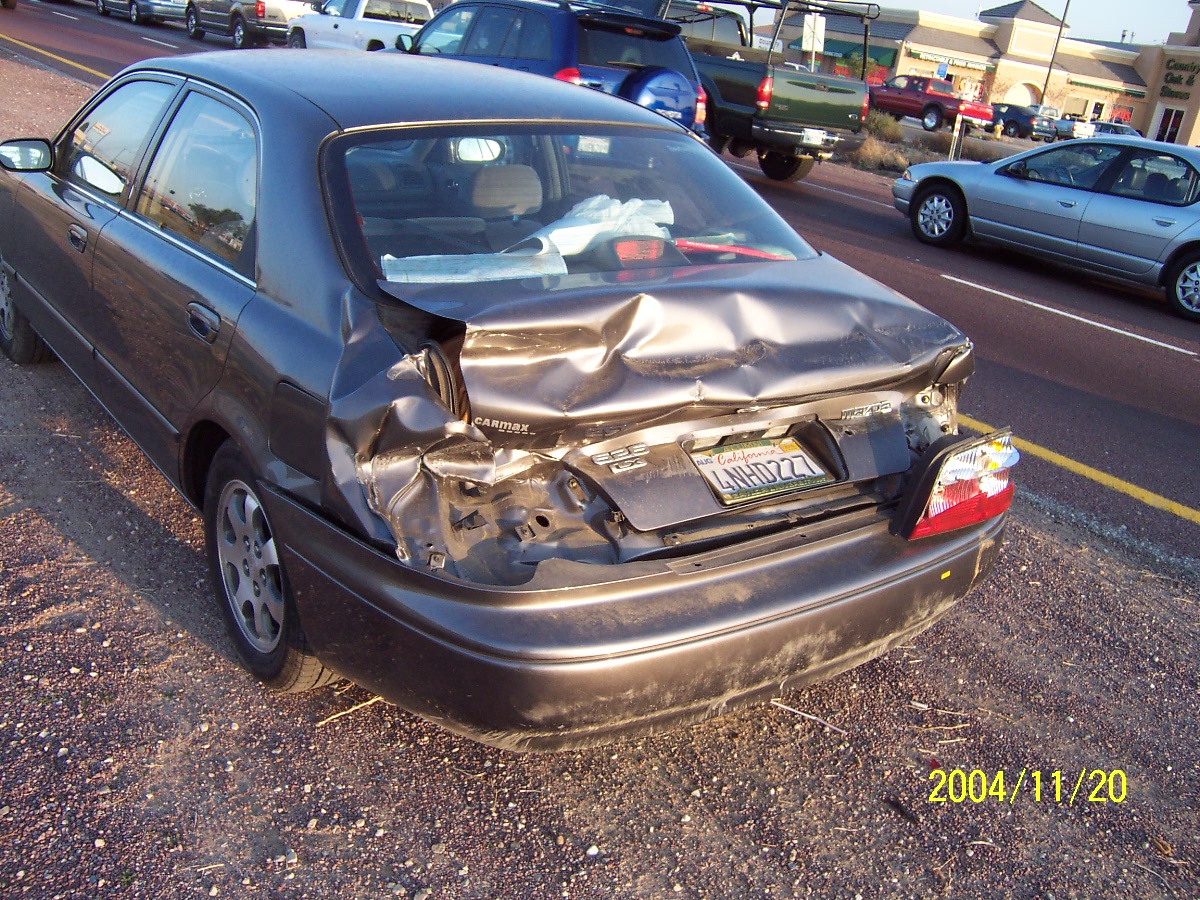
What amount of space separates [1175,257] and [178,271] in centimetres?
942

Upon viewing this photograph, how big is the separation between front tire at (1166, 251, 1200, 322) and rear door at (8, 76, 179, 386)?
9198 millimetres

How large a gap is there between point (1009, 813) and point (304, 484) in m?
2.09

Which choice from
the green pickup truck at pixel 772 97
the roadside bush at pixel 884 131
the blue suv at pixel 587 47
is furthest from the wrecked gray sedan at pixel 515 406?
the roadside bush at pixel 884 131

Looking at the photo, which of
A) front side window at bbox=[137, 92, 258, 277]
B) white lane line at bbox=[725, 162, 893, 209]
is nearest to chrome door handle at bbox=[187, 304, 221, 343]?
front side window at bbox=[137, 92, 258, 277]

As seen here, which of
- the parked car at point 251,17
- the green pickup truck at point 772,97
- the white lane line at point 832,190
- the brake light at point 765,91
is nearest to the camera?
the brake light at point 765,91

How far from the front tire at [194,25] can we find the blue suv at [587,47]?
1577 cm

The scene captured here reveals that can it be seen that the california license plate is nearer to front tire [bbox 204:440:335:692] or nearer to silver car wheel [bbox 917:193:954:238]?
front tire [bbox 204:440:335:692]

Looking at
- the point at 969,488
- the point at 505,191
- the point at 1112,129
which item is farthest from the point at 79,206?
the point at 1112,129

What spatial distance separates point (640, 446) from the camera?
268cm

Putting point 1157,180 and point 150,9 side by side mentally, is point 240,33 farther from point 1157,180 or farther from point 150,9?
point 1157,180

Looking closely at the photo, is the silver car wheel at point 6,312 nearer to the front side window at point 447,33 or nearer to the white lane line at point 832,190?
the front side window at point 447,33

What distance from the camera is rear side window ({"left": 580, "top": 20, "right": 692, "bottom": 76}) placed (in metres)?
10.4

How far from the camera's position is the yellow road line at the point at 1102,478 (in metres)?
5.09

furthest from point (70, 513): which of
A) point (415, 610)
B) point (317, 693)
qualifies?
point (415, 610)
